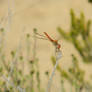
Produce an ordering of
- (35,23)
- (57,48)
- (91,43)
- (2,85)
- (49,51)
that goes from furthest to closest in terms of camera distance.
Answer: (35,23) < (49,51) < (91,43) < (2,85) < (57,48)

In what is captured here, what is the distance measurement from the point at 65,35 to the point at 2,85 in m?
1.82

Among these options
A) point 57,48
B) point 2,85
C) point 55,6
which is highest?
point 55,6

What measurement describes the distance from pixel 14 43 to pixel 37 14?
1.77 meters

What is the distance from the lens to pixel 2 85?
8.55 ft

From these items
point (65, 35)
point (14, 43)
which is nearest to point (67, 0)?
point (14, 43)

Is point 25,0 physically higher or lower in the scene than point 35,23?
higher

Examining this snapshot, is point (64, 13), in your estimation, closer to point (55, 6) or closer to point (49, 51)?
point (55, 6)

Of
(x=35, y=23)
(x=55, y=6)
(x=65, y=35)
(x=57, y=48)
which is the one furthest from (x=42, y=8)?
(x=57, y=48)

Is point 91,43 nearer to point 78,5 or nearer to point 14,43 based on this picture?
point 14,43

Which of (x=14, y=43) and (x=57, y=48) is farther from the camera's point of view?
(x=14, y=43)

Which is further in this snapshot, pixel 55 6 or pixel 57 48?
pixel 55 6

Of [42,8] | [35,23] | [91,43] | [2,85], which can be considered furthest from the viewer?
[42,8]

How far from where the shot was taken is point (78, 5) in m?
9.84

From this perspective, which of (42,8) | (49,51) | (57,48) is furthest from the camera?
(42,8)
